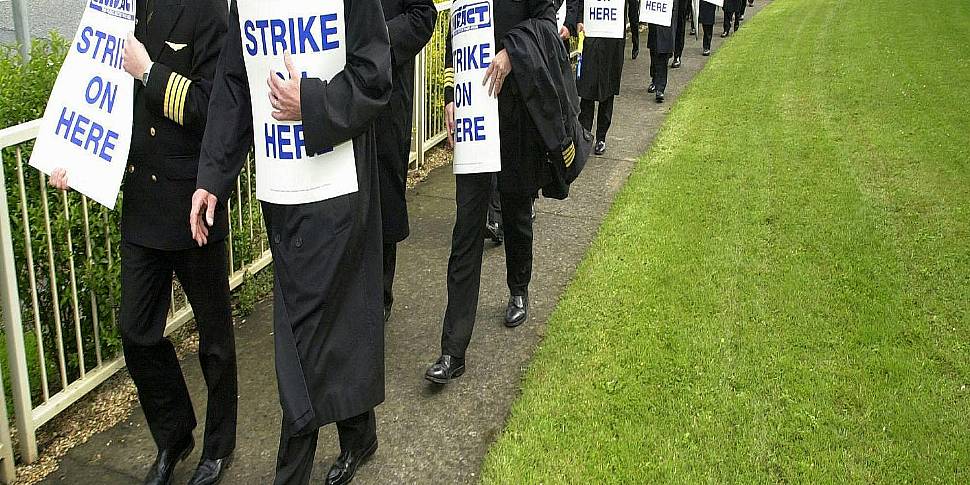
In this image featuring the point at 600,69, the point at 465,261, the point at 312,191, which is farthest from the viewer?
the point at 600,69

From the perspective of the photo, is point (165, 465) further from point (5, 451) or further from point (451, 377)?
point (451, 377)

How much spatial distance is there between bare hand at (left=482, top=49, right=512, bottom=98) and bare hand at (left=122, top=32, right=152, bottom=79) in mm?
1608

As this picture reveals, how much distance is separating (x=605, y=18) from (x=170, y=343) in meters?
6.23

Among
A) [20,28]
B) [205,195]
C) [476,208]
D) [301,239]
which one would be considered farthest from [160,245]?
[20,28]

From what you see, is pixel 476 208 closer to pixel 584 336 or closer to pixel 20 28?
pixel 584 336

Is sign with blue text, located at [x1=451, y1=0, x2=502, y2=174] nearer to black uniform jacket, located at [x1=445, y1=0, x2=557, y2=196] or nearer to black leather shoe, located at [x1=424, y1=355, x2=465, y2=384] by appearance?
black uniform jacket, located at [x1=445, y1=0, x2=557, y2=196]

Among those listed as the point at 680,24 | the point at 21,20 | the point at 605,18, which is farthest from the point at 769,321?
the point at 680,24

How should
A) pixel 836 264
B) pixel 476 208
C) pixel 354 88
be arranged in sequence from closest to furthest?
1. pixel 354 88
2. pixel 476 208
3. pixel 836 264

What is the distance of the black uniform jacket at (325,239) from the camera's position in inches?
126

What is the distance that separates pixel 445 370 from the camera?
14.8ft

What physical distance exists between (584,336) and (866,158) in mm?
4579

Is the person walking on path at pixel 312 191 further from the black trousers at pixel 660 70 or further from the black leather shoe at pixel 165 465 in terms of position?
the black trousers at pixel 660 70

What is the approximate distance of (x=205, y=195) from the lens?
326cm

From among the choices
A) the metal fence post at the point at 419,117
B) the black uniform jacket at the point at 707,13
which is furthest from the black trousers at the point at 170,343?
the black uniform jacket at the point at 707,13
